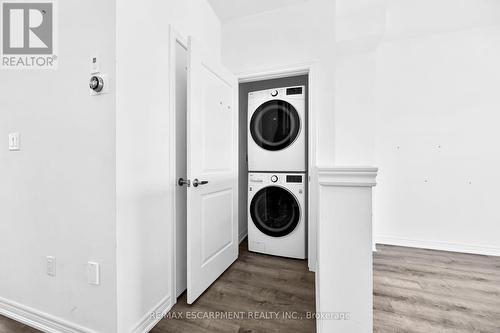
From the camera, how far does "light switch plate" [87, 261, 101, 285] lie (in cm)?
118

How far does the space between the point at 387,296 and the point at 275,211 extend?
124 cm

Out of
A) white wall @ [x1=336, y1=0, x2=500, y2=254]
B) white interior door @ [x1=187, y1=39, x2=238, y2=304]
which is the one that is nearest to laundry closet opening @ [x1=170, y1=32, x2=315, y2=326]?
white interior door @ [x1=187, y1=39, x2=238, y2=304]

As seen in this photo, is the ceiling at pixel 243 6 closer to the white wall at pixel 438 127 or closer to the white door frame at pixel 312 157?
the white door frame at pixel 312 157

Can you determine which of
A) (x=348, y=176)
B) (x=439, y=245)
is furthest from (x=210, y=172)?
(x=439, y=245)

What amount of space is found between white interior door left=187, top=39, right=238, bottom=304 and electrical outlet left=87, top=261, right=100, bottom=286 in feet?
1.71

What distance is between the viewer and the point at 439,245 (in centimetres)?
263

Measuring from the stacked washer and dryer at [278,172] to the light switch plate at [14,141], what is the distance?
193 cm

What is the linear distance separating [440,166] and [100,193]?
11.3ft

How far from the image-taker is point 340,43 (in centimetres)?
186

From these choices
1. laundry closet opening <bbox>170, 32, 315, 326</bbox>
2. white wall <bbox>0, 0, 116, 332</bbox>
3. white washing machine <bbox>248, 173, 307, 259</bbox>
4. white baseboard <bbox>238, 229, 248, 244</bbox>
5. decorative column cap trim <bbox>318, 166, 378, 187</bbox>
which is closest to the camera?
decorative column cap trim <bbox>318, 166, 378, 187</bbox>

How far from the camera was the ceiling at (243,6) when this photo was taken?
2.17 meters

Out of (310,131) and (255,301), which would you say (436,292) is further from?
(310,131)

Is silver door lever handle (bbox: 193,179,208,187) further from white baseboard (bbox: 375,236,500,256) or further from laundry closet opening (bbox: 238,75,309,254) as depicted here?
white baseboard (bbox: 375,236,500,256)

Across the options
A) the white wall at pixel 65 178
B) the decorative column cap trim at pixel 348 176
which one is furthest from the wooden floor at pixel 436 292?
the white wall at pixel 65 178
